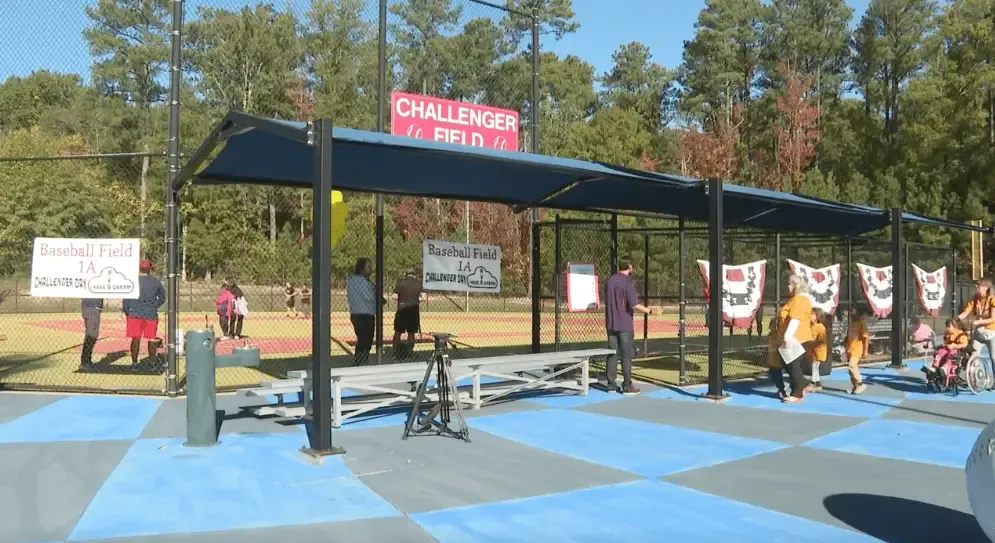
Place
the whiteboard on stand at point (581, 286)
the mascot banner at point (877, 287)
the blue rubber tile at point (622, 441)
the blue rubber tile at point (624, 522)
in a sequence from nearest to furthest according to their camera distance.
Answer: the blue rubber tile at point (624, 522), the blue rubber tile at point (622, 441), the whiteboard on stand at point (581, 286), the mascot banner at point (877, 287)

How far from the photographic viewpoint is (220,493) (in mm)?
6281

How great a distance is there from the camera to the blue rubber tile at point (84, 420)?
840 centimetres

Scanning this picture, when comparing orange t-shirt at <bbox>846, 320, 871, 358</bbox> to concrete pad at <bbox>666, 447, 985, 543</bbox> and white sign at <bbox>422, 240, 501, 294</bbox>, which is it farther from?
white sign at <bbox>422, 240, 501, 294</bbox>

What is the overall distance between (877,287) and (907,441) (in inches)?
342

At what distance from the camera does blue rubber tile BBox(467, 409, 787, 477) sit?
7.46m

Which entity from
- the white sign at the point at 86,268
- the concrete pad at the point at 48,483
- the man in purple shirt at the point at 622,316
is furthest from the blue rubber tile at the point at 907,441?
the white sign at the point at 86,268

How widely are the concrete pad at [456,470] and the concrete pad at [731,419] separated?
2264mm

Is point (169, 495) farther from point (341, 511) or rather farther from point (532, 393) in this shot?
point (532, 393)

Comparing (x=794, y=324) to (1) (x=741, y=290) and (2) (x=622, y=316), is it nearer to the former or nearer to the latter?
(2) (x=622, y=316)

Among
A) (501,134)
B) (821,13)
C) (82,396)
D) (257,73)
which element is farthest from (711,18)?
(82,396)

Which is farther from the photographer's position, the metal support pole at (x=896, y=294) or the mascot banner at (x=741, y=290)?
the metal support pole at (x=896, y=294)

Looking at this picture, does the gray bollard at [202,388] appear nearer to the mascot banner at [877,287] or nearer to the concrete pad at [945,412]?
the concrete pad at [945,412]

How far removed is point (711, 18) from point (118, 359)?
200 ft

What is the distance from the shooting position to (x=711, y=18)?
218 feet
